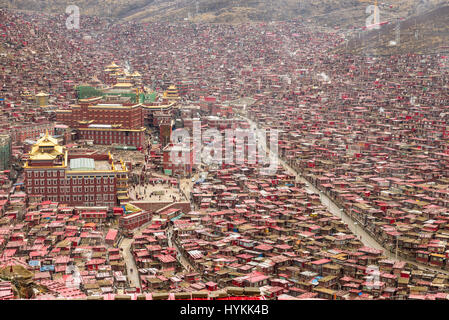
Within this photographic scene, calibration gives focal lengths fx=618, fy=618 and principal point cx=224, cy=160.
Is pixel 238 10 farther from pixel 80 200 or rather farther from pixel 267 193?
pixel 80 200

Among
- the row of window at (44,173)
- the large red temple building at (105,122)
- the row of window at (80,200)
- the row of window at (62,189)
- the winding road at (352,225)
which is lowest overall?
the winding road at (352,225)

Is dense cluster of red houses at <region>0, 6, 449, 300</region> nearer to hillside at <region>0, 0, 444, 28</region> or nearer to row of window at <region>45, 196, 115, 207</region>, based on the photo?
row of window at <region>45, 196, 115, 207</region>

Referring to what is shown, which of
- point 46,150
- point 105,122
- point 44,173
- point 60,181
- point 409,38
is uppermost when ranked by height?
point 409,38

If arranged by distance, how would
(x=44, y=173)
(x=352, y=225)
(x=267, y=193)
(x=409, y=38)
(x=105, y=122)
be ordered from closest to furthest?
1. (x=352, y=225)
2. (x=44, y=173)
3. (x=267, y=193)
4. (x=105, y=122)
5. (x=409, y=38)

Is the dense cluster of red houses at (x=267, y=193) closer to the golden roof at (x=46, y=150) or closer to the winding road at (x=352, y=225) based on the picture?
the winding road at (x=352, y=225)

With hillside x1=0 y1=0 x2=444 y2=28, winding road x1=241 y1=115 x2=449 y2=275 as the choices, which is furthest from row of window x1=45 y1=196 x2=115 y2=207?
hillside x1=0 y1=0 x2=444 y2=28

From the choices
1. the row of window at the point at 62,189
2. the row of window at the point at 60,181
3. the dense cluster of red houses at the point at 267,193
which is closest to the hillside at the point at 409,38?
the dense cluster of red houses at the point at 267,193

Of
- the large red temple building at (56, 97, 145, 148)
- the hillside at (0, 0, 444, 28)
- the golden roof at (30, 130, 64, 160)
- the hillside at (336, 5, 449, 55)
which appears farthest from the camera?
the hillside at (0, 0, 444, 28)

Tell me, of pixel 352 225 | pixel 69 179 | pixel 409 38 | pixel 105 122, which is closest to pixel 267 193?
pixel 352 225
